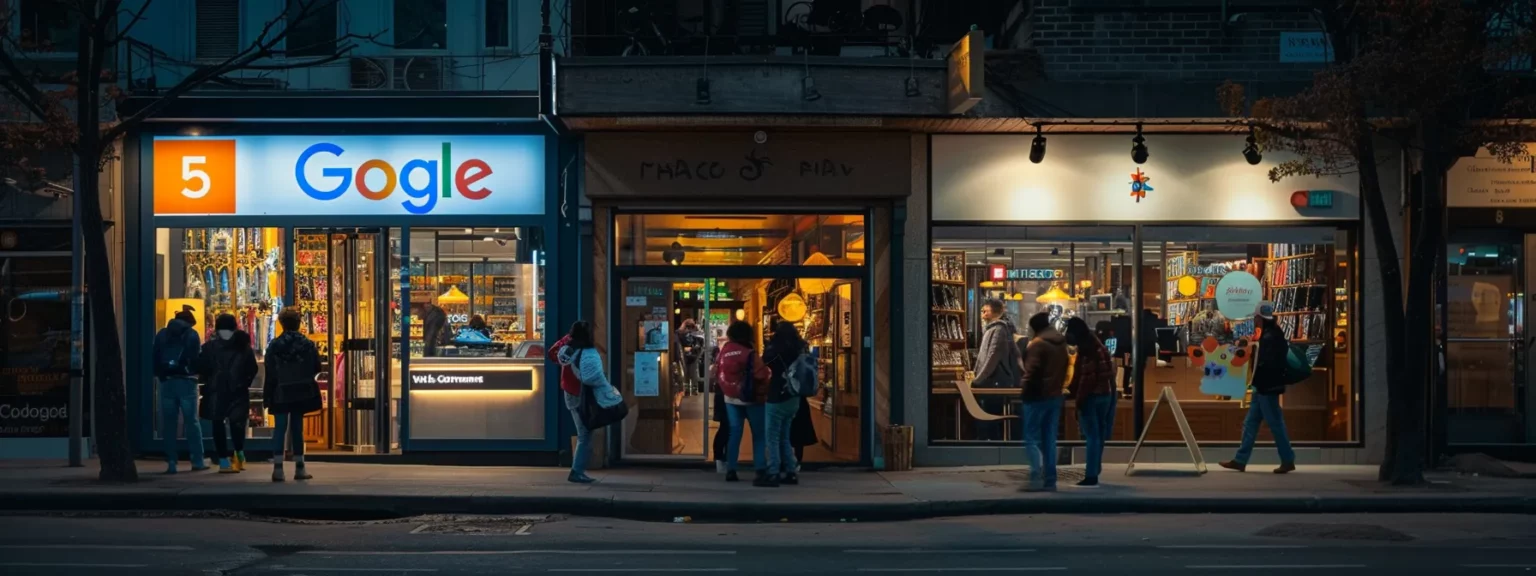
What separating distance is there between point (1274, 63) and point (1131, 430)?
14.2 feet

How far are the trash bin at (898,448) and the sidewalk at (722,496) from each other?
2.82 ft

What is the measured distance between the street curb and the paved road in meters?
0.37

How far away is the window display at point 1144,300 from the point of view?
16.8m

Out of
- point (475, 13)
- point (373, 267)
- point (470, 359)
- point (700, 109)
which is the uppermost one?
point (475, 13)

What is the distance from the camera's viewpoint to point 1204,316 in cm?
1702

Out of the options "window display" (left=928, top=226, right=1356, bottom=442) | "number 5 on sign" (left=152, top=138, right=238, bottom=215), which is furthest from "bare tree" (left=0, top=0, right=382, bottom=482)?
"window display" (left=928, top=226, right=1356, bottom=442)

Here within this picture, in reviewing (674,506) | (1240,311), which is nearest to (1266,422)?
(1240,311)

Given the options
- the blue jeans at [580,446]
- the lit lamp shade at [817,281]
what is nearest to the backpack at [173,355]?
the blue jeans at [580,446]

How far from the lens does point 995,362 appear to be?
1677cm

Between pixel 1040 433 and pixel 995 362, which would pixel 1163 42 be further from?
pixel 1040 433

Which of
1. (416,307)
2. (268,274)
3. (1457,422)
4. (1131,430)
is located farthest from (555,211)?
(1457,422)

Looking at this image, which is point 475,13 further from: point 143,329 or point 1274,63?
point 1274,63

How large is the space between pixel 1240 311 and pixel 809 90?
561 cm

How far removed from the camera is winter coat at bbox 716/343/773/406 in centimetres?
1496
